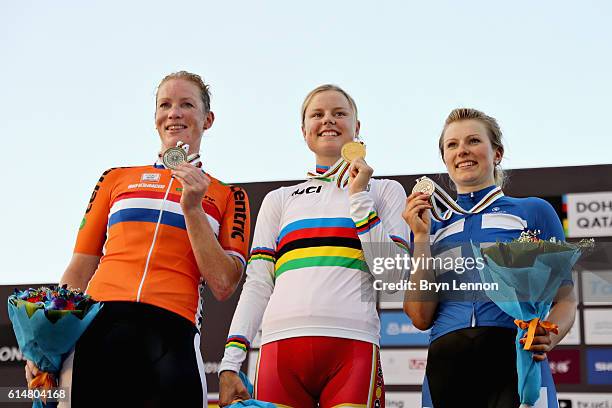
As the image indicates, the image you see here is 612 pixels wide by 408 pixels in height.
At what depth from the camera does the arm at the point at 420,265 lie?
9.84 feet

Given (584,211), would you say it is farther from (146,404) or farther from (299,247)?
(146,404)

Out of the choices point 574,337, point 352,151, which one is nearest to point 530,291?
point 352,151

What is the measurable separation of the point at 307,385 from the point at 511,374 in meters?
0.74

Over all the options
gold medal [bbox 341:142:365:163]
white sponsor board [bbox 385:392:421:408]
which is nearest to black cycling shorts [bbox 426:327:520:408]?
gold medal [bbox 341:142:365:163]

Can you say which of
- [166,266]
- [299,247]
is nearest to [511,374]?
[299,247]

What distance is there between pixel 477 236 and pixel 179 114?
132cm

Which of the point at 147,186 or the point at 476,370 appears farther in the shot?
the point at 147,186

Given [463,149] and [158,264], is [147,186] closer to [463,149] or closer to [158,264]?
[158,264]

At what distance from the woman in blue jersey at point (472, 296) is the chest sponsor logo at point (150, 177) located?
1010 mm

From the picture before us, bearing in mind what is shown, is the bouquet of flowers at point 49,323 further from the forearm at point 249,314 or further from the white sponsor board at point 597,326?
the white sponsor board at point 597,326

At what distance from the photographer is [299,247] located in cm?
305

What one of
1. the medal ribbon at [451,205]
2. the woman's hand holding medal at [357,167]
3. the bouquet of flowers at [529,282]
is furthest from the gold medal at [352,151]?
the bouquet of flowers at [529,282]

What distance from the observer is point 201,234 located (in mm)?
2828

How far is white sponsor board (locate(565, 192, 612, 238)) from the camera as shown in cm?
584
